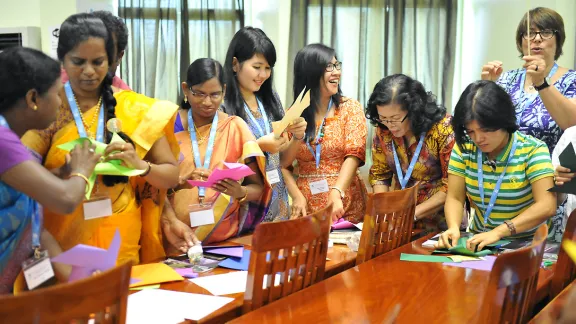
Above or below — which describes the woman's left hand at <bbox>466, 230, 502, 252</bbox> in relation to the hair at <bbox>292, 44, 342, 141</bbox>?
below

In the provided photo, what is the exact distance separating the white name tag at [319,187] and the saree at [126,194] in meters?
1.00

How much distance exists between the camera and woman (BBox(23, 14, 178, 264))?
1.79 metres

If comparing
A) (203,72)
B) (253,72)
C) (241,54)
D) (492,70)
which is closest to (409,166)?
(492,70)

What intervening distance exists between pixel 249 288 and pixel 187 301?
0.61 ft

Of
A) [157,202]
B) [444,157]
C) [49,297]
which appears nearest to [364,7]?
[444,157]

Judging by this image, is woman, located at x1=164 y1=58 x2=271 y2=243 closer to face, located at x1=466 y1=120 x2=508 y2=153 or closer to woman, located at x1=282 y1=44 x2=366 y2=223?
woman, located at x1=282 y1=44 x2=366 y2=223

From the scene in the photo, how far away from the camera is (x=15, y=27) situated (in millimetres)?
4473

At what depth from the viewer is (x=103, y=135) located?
188cm

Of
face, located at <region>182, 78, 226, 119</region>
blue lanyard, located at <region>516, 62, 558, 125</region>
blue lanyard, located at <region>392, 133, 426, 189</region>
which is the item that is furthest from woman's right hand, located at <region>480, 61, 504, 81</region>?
face, located at <region>182, 78, 226, 119</region>

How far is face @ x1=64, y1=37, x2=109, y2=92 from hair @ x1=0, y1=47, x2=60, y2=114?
247 mm

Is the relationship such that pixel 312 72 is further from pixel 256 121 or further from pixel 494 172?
pixel 494 172

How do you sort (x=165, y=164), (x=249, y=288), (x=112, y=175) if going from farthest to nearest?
(x=165, y=164) → (x=112, y=175) → (x=249, y=288)

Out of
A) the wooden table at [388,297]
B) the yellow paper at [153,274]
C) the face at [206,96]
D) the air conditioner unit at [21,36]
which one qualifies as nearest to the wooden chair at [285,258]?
the wooden table at [388,297]

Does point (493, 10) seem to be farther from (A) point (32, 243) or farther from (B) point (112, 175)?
(A) point (32, 243)
